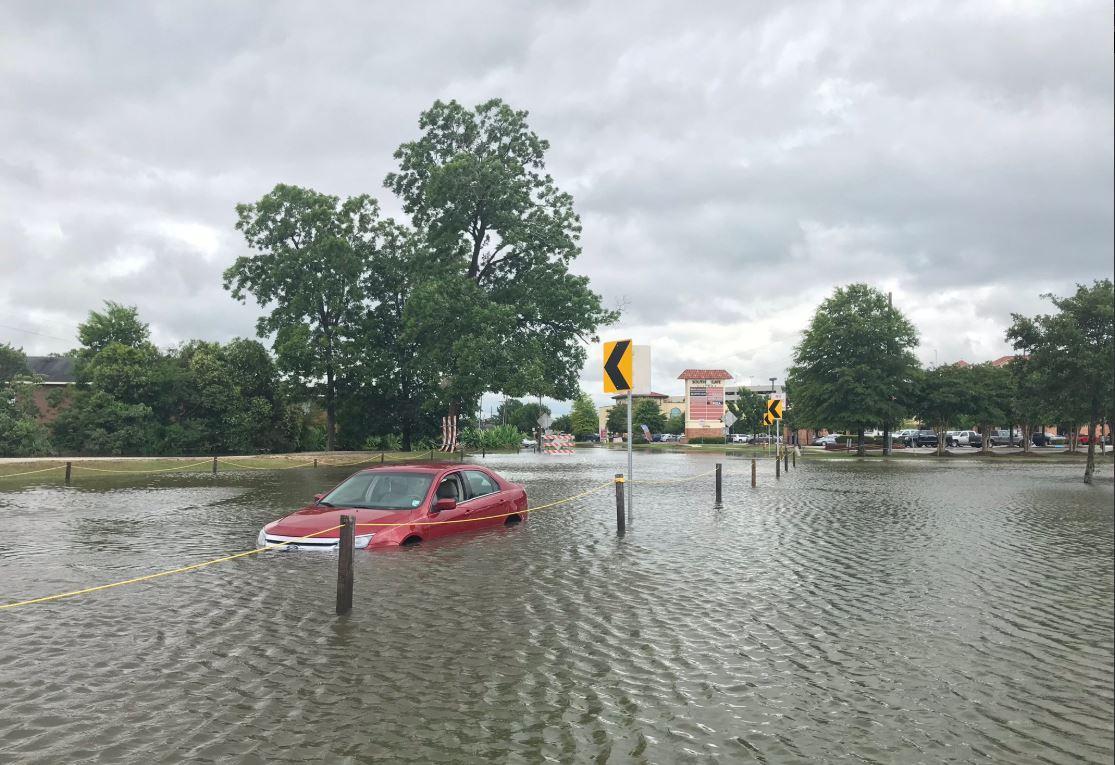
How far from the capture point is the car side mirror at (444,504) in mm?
11216

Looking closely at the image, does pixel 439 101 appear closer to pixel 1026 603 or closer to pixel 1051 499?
pixel 1051 499

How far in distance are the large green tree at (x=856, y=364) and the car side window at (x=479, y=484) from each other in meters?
37.2

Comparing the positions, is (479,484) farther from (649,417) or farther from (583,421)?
(649,417)

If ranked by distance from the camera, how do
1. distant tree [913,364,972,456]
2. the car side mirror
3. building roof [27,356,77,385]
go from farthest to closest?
building roof [27,356,77,385] < distant tree [913,364,972,456] < the car side mirror

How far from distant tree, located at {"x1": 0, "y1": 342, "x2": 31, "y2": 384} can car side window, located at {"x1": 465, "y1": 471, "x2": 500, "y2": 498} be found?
4529 cm

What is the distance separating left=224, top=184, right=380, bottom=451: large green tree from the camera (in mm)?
41719

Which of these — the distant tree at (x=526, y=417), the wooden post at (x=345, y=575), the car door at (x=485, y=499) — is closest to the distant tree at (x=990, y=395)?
the car door at (x=485, y=499)

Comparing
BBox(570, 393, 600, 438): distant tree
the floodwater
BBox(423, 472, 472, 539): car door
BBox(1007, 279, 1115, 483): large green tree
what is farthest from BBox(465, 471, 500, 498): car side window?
BBox(570, 393, 600, 438): distant tree

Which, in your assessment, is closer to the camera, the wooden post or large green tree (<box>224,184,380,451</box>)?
the wooden post

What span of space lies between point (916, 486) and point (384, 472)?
19419mm

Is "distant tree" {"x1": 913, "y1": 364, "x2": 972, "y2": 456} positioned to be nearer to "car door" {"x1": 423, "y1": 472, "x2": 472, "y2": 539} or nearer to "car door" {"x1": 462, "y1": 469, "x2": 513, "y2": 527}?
"car door" {"x1": 462, "y1": 469, "x2": 513, "y2": 527}

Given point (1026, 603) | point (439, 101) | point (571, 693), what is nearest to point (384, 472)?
point (571, 693)

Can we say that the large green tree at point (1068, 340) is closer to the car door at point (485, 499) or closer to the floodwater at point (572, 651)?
the floodwater at point (572, 651)

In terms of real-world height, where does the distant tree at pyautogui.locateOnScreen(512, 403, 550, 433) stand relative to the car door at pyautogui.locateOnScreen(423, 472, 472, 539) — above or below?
above
